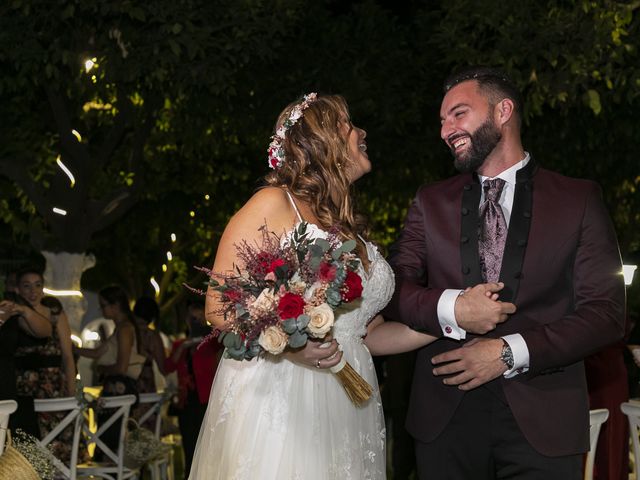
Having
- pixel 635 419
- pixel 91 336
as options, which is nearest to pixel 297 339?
pixel 635 419

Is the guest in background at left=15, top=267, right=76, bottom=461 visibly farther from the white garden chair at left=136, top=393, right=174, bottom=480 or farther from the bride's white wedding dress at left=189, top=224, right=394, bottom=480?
the bride's white wedding dress at left=189, top=224, right=394, bottom=480

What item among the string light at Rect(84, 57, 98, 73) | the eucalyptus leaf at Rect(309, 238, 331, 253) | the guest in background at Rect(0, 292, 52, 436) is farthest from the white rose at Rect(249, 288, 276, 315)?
the string light at Rect(84, 57, 98, 73)

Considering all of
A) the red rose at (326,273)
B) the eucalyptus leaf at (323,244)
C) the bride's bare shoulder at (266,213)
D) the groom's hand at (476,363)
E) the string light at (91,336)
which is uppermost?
the bride's bare shoulder at (266,213)

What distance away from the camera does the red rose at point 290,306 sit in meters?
3.54

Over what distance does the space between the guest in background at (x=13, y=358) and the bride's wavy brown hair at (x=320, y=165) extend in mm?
3113

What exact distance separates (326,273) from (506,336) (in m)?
0.64

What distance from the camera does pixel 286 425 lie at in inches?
165

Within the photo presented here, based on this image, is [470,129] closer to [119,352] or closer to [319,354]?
[319,354]

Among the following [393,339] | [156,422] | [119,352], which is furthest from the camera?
[119,352]

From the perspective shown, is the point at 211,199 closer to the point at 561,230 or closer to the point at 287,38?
the point at 287,38

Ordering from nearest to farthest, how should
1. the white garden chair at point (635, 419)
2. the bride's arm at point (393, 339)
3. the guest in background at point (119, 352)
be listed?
the bride's arm at point (393, 339) < the white garden chair at point (635, 419) < the guest in background at point (119, 352)

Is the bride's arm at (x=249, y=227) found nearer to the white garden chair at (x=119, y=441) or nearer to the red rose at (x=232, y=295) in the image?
the red rose at (x=232, y=295)

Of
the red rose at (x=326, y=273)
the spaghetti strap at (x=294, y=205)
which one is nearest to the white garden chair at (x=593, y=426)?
the spaghetti strap at (x=294, y=205)

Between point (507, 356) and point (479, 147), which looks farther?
point (479, 147)
